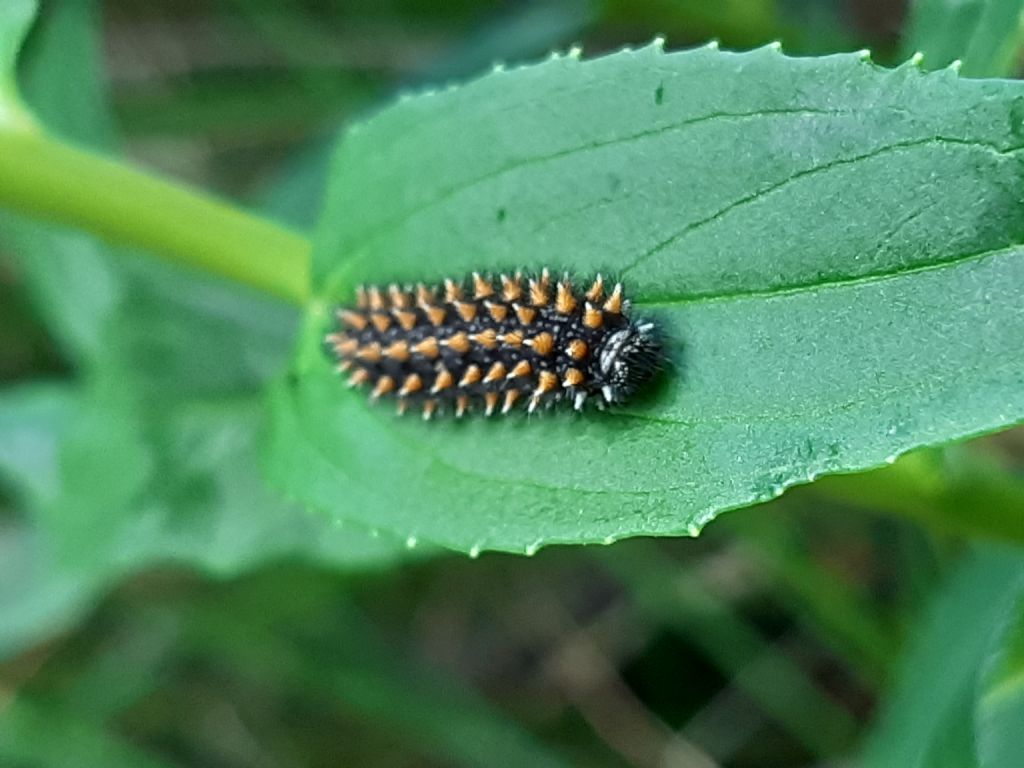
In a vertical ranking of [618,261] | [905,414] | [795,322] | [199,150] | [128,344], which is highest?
[199,150]

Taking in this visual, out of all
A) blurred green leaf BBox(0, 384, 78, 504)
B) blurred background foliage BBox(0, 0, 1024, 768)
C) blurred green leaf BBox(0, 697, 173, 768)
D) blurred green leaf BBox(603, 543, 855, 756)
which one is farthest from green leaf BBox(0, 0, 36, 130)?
blurred green leaf BBox(0, 697, 173, 768)

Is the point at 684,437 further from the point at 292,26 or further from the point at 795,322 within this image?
the point at 292,26

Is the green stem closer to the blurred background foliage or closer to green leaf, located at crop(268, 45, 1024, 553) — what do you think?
green leaf, located at crop(268, 45, 1024, 553)

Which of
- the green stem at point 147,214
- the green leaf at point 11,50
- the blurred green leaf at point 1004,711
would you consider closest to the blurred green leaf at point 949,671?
the blurred green leaf at point 1004,711

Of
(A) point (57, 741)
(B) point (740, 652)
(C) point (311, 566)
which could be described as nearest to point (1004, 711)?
(B) point (740, 652)

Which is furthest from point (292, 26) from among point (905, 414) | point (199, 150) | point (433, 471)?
point (905, 414)

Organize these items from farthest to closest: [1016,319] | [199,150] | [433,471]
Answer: [199,150] → [433,471] → [1016,319]

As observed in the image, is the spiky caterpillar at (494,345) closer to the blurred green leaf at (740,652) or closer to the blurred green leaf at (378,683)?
the blurred green leaf at (740,652)
